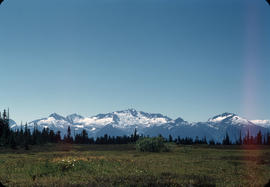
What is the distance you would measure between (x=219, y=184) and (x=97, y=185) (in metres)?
8.79

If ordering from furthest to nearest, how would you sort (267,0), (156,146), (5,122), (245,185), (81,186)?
1. (5,122)
2. (156,146)
3. (245,185)
4. (81,186)
5. (267,0)

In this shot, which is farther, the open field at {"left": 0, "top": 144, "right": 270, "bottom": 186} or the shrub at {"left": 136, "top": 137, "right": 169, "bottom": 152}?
the shrub at {"left": 136, "top": 137, "right": 169, "bottom": 152}

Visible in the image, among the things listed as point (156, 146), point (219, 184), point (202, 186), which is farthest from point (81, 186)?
point (156, 146)

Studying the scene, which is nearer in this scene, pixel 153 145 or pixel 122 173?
pixel 122 173

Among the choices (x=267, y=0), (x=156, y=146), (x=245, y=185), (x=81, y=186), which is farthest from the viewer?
(x=156, y=146)

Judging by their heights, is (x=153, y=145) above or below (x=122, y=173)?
below

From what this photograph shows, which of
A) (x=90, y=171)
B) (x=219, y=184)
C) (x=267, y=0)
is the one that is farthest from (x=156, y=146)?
(x=267, y=0)

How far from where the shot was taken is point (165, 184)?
19.8 metres

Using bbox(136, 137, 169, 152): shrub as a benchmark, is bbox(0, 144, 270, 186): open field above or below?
above

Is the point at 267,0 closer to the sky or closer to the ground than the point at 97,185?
closer to the sky

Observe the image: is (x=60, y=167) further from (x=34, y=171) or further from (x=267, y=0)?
(x=267, y=0)

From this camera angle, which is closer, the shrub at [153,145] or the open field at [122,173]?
the open field at [122,173]

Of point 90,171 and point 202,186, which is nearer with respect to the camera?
point 202,186

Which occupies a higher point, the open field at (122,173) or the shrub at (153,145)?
the open field at (122,173)
